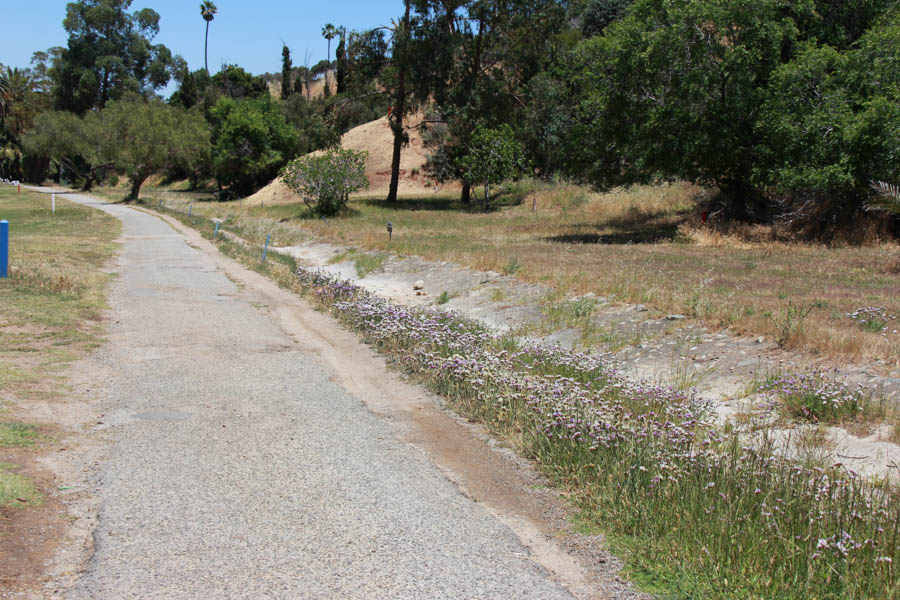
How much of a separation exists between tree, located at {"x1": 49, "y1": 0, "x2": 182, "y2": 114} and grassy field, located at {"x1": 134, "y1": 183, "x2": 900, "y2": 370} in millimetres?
68863

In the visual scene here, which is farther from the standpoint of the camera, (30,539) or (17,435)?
(17,435)

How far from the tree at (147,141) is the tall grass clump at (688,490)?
60.8 m

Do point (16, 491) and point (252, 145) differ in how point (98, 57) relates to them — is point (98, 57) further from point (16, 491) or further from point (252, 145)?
point (16, 491)

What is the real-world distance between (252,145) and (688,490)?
2484 inches

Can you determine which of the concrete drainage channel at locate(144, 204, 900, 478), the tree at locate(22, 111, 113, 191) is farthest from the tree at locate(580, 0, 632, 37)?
the concrete drainage channel at locate(144, 204, 900, 478)

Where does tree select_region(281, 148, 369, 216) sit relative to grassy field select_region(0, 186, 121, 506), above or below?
above

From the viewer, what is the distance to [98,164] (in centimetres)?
7481

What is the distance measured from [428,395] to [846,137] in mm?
17418

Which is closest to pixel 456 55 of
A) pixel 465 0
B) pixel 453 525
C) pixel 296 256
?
pixel 465 0

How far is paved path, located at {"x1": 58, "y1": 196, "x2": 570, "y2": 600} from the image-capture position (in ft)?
14.0

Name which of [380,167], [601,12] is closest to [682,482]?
[380,167]

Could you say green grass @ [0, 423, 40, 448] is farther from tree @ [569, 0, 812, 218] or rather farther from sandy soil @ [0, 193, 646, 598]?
tree @ [569, 0, 812, 218]

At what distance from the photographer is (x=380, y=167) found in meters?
64.4

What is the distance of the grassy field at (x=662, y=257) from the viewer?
11023 millimetres
